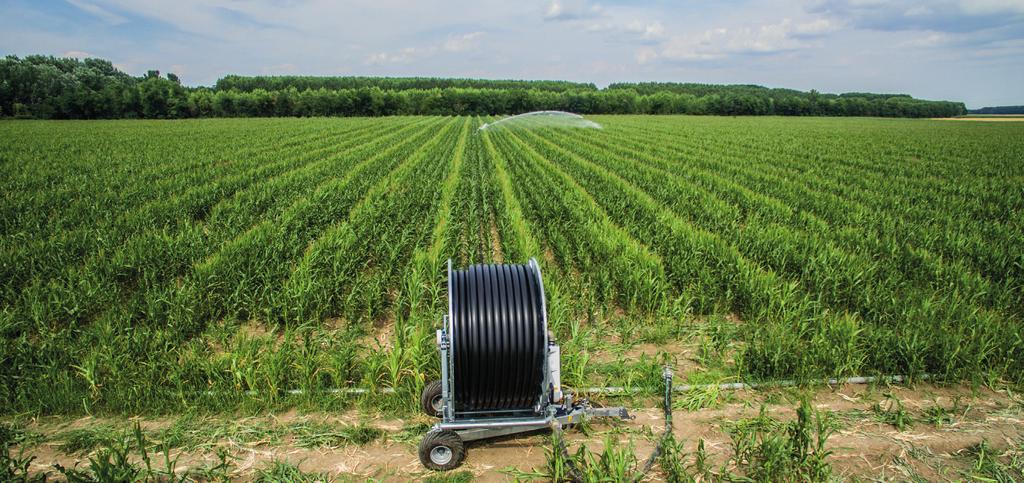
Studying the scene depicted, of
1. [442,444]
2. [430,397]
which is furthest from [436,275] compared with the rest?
[442,444]

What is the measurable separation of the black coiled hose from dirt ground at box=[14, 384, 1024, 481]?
0.60m

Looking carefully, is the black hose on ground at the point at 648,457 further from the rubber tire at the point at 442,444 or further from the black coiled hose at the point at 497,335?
the rubber tire at the point at 442,444

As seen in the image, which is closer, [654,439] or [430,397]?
[654,439]

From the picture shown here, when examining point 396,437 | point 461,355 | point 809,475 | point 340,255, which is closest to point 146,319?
point 340,255

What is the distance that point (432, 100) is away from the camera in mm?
89875

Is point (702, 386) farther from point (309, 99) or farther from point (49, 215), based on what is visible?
point (309, 99)

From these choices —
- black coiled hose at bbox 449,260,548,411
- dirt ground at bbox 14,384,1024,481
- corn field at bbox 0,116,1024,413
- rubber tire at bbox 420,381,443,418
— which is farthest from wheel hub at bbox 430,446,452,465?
corn field at bbox 0,116,1024,413

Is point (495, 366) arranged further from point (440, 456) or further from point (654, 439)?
point (654, 439)

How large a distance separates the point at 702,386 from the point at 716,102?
356 feet

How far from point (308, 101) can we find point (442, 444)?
3417 inches

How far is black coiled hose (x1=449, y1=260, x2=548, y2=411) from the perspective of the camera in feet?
12.9

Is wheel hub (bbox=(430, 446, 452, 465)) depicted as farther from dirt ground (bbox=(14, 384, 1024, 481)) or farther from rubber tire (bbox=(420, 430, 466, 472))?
dirt ground (bbox=(14, 384, 1024, 481))

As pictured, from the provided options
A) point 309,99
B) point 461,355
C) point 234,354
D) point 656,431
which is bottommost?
point 656,431

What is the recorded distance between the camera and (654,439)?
432cm
